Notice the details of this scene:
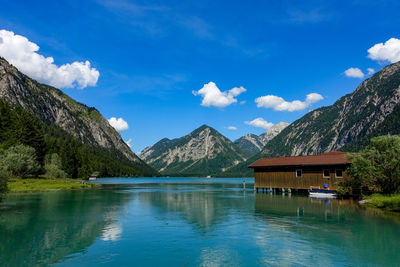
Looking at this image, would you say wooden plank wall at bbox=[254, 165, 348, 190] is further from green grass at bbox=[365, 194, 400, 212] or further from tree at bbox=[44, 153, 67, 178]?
tree at bbox=[44, 153, 67, 178]

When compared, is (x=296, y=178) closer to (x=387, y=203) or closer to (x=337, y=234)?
(x=387, y=203)

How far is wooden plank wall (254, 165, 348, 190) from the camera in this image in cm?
6234

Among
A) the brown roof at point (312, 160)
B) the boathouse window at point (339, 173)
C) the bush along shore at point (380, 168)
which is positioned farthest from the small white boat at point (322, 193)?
the bush along shore at point (380, 168)

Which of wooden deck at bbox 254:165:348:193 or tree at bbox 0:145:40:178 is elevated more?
tree at bbox 0:145:40:178

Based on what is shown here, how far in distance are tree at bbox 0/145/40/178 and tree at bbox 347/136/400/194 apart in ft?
251

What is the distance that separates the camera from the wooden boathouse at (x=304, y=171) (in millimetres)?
61375

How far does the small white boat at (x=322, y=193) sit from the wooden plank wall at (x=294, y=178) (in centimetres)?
180

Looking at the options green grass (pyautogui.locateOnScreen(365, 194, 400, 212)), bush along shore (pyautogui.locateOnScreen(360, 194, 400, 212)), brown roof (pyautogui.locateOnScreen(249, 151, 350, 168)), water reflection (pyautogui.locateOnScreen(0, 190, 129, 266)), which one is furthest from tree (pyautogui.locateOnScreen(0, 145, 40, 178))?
green grass (pyautogui.locateOnScreen(365, 194, 400, 212))

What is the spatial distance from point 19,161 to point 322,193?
7611 centimetres

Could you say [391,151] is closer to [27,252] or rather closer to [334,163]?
[334,163]

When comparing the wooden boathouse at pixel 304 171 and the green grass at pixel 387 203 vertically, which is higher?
the wooden boathouse at pixel 304 171

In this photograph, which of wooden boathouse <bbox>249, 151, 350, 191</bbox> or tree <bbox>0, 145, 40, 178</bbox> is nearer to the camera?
Result: wooden boathouse <bbox>249, 151, 350, 191</bbox>

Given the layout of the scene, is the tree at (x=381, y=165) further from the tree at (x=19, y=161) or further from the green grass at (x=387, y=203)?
the tree at (x=19, y=161)

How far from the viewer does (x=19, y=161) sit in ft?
267
